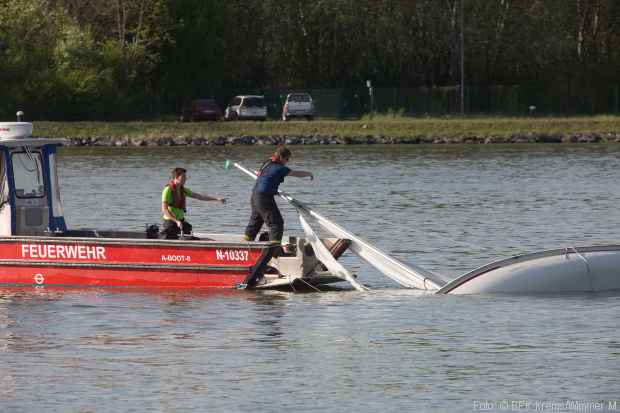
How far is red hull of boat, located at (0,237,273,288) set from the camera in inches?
894

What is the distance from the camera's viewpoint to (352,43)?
293ft

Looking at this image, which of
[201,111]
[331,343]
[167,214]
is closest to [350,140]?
[201,111]

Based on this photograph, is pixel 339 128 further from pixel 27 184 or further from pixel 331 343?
pixel 331 343

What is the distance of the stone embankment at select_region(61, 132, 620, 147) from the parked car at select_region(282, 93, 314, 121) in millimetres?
6563

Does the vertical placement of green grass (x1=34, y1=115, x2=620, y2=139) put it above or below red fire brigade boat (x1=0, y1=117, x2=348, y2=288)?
below

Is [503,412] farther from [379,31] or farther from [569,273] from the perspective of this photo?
[379,31]

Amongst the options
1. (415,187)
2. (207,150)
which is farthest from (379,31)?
(415,187)

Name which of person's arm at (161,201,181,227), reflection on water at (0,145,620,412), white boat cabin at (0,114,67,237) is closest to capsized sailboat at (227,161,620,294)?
reflection on water at (0,145,620,412)

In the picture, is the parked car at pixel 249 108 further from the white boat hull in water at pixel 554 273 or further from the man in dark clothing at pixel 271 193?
the white boat hull in water at pixel 554 273

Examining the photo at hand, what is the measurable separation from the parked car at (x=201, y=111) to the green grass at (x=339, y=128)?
14.7 feet

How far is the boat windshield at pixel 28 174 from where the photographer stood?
24516mm

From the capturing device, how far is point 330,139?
2936 inches

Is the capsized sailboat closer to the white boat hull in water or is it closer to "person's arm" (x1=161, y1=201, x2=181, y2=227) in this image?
the white boat hull in water

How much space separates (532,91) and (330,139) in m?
18.3
